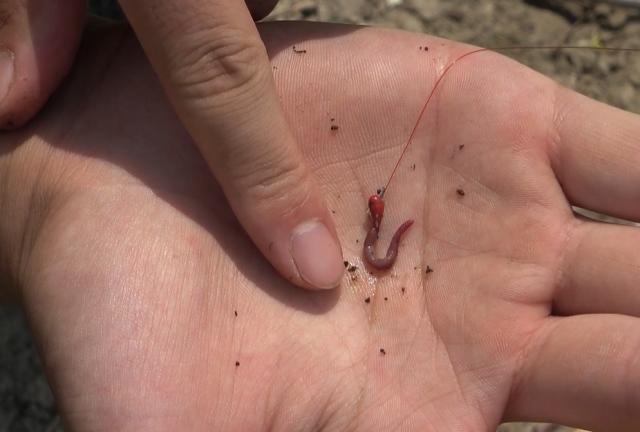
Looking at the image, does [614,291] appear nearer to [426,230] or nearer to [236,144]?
[426,230]

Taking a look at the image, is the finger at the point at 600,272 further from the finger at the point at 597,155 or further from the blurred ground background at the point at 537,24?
the blurred ground background at the point at 537,24

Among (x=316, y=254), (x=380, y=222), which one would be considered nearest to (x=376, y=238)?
(x=380, y=222)

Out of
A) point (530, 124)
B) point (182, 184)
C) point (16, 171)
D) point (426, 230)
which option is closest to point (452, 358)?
point (426, 230)

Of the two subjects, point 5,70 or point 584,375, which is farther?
point 5,70

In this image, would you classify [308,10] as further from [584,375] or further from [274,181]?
[584,375]

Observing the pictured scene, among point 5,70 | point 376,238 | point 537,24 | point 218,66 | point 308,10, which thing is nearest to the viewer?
point 218,66

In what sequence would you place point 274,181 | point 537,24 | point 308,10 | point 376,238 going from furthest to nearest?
point 308,10 → point 537,24 → point 376,238 → point 274,181
